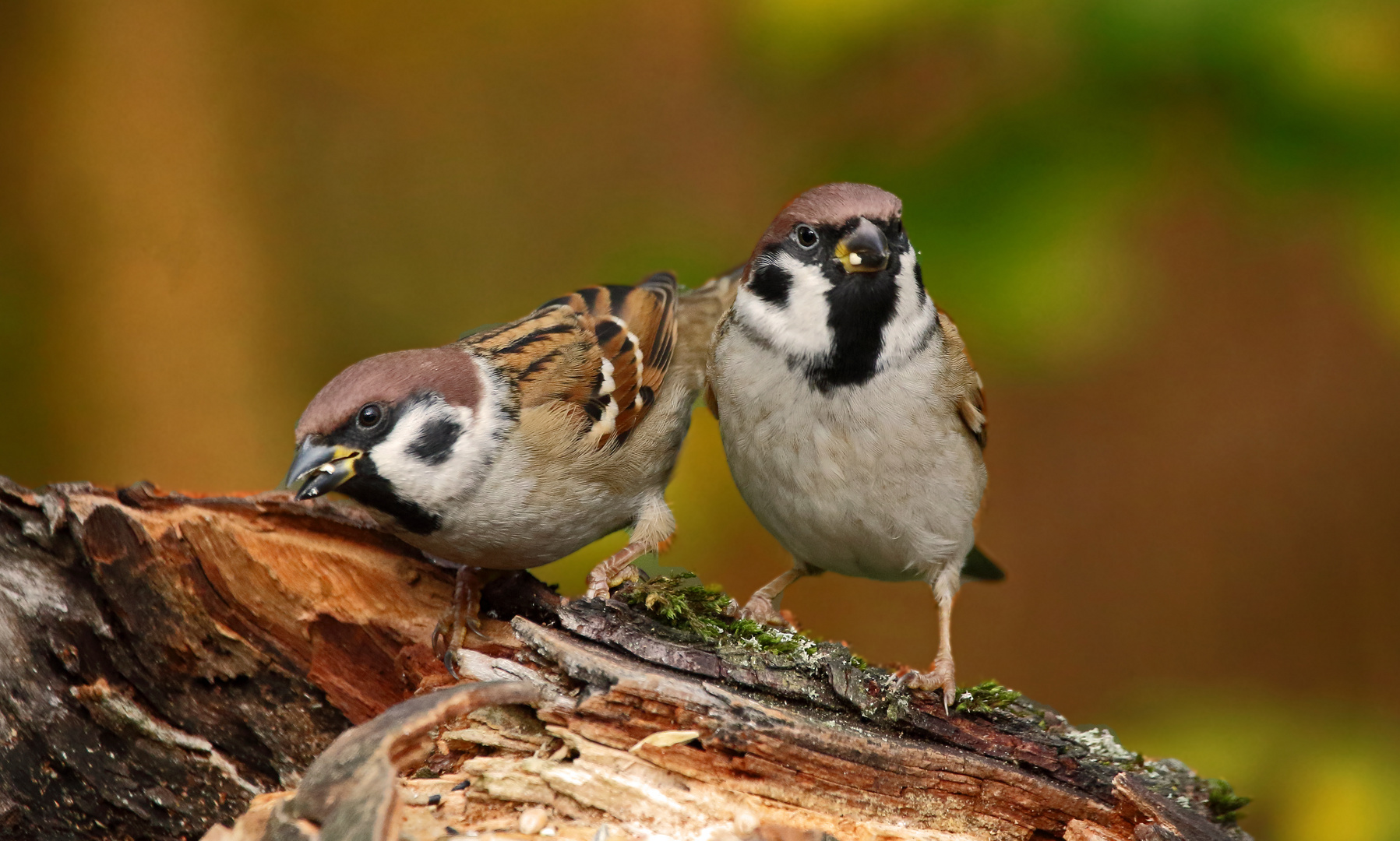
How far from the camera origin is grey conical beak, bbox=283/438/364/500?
220 centimetres

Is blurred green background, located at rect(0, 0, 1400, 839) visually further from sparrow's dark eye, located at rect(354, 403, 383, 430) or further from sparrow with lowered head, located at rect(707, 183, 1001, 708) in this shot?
sparrow's dark eye, located at rect(354, 403, 383, 430)

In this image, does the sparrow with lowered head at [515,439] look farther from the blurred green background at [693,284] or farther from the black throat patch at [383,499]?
the blurred green background at [693,284]

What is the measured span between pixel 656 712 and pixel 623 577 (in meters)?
0.81

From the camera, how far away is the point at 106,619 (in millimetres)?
2199

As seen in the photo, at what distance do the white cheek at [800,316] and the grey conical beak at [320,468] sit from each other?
0.93 metres

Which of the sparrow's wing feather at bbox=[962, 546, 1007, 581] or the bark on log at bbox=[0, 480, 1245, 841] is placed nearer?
the bark on log at bbox=[0, 480, 1245, 841]

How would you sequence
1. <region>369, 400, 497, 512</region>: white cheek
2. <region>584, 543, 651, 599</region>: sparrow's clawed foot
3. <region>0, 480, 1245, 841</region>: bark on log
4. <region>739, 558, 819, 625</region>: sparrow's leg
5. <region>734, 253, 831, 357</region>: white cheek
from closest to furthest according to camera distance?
<region>0, 480, 1245, 841</region>: bark on log < <region>369, 400, 497, 512</region>: white cheek < <region>734, 253, 831, 357</region>: white cheek < <region>584, 543, 651, 599</region>: sparrow's clawed foot < <region>739, 558, 819, 625</region>: sparrow's leg

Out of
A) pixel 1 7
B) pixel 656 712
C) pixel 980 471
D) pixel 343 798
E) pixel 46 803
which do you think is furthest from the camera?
pixel 1 7

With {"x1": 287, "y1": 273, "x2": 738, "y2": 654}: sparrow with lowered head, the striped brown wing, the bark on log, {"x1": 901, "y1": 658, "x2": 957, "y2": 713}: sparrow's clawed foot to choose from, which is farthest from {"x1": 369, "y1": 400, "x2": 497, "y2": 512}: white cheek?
{"x1": 901, "y1": 658, "x2": 957, "y2": 713}: sparrow's clawed foot

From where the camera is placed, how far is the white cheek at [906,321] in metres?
2.46

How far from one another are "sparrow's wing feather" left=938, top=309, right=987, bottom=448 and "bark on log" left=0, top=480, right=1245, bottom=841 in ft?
2.40

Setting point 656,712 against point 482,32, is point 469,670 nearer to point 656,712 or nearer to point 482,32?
point 656,712

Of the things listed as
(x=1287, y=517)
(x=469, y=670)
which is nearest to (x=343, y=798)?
(x=469, y=670)

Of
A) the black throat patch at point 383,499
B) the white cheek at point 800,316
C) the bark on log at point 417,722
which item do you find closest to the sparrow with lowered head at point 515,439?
the black throat patch at point 383,499
